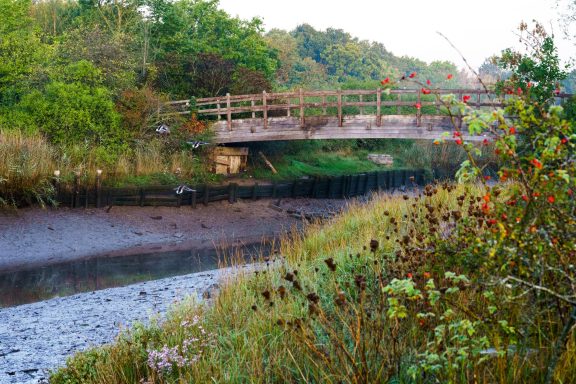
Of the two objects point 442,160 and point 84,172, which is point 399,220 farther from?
point 442,160

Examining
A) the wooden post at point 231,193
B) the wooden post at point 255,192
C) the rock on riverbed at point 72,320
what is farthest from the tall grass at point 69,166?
the rock on riverbed at point 72,320

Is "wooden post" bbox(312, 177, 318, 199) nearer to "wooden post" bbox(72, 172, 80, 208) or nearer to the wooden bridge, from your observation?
the wooden bridge

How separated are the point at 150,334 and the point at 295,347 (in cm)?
200

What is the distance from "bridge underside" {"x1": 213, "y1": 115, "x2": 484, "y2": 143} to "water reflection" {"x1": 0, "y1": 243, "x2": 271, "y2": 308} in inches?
302

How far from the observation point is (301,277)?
8.00 metres

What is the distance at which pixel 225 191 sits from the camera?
74.2ft

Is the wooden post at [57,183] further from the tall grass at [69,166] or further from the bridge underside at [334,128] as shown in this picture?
the bridge underside at [334,128]

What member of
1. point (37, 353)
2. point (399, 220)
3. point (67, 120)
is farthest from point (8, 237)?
point (399, 220)

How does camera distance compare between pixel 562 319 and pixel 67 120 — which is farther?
pixel 67 120

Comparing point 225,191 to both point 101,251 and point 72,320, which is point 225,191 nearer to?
point 101,251

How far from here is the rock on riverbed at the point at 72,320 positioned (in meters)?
7.63

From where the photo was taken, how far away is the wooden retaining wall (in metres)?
19.4

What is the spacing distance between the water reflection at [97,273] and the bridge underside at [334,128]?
7.66m

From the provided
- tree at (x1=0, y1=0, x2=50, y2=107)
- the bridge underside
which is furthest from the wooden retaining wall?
tree at (x1=0, y1=0, x2=50, y2=107)
